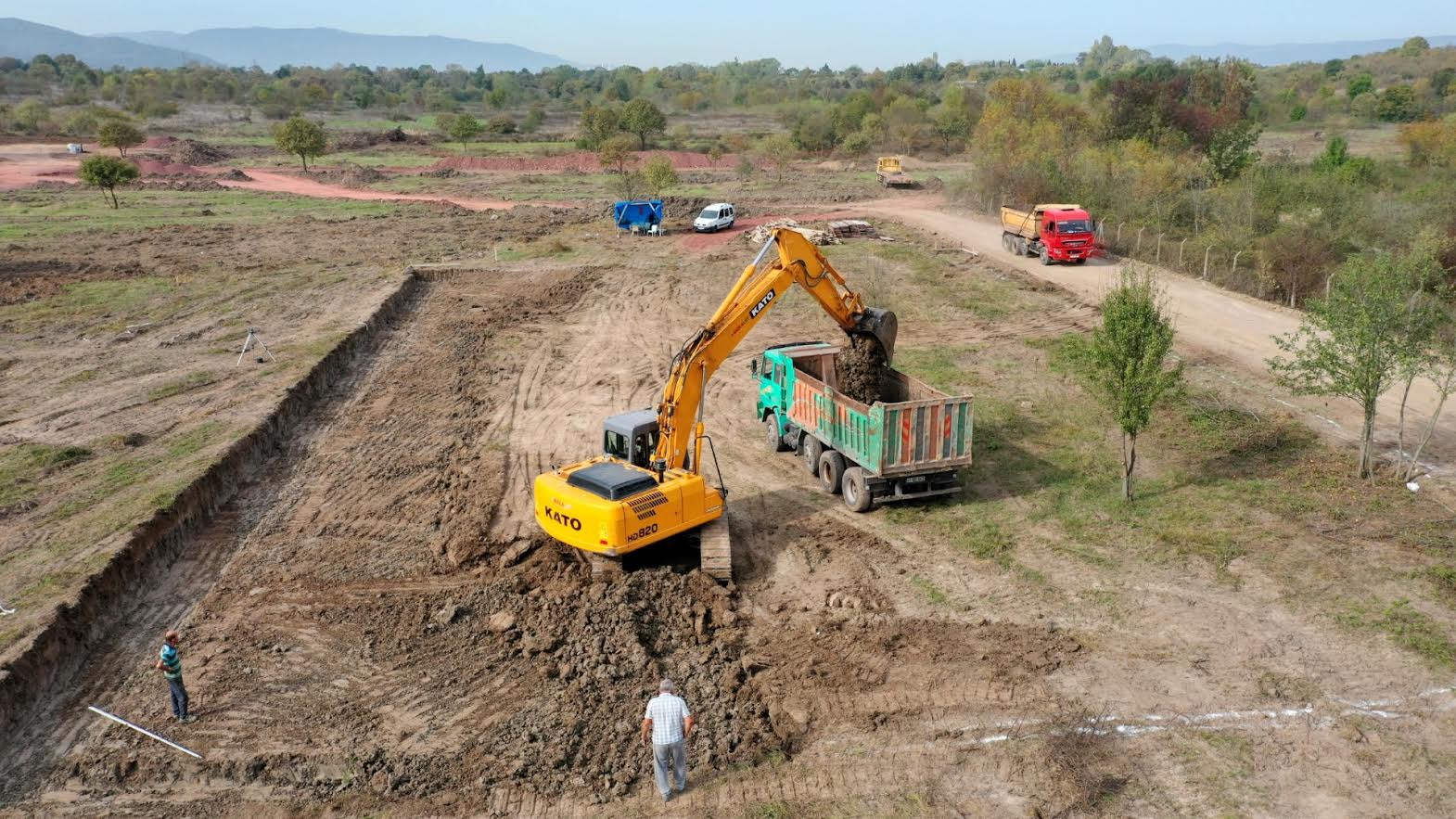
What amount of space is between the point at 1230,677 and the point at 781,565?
6.67 metres

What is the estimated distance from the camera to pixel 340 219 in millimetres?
51219

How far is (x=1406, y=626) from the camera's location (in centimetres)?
1363

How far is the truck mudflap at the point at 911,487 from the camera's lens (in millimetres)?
17562

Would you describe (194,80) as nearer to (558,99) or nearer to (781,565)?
(558,99)

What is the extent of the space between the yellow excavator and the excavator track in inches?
0.6

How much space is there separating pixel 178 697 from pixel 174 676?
0.33m

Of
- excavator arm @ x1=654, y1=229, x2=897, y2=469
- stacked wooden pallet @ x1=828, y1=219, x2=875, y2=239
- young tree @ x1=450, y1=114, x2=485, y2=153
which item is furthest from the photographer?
young tree @ x1=450, y1=114, x2=485, y2=153

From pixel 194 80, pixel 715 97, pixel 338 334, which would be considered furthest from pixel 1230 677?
pixel 194 80

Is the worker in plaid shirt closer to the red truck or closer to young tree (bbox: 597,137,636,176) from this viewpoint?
the red truck

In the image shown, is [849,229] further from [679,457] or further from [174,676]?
[174,676]

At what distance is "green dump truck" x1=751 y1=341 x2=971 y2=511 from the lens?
16906 mm

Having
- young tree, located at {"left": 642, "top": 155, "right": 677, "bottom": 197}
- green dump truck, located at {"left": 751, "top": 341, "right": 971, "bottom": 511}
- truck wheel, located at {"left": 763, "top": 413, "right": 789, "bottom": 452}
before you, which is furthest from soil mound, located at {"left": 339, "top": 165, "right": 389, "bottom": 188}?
green dump truck, located at {"left": 751, "top": 341, "right": 971, "bottom": 511}

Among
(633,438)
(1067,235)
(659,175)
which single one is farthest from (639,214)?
(633,438)

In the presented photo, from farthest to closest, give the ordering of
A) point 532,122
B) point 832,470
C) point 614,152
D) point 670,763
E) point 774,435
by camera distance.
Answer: point 532,122, point 614,152, point 774,435, point 832,470, point 670,763
